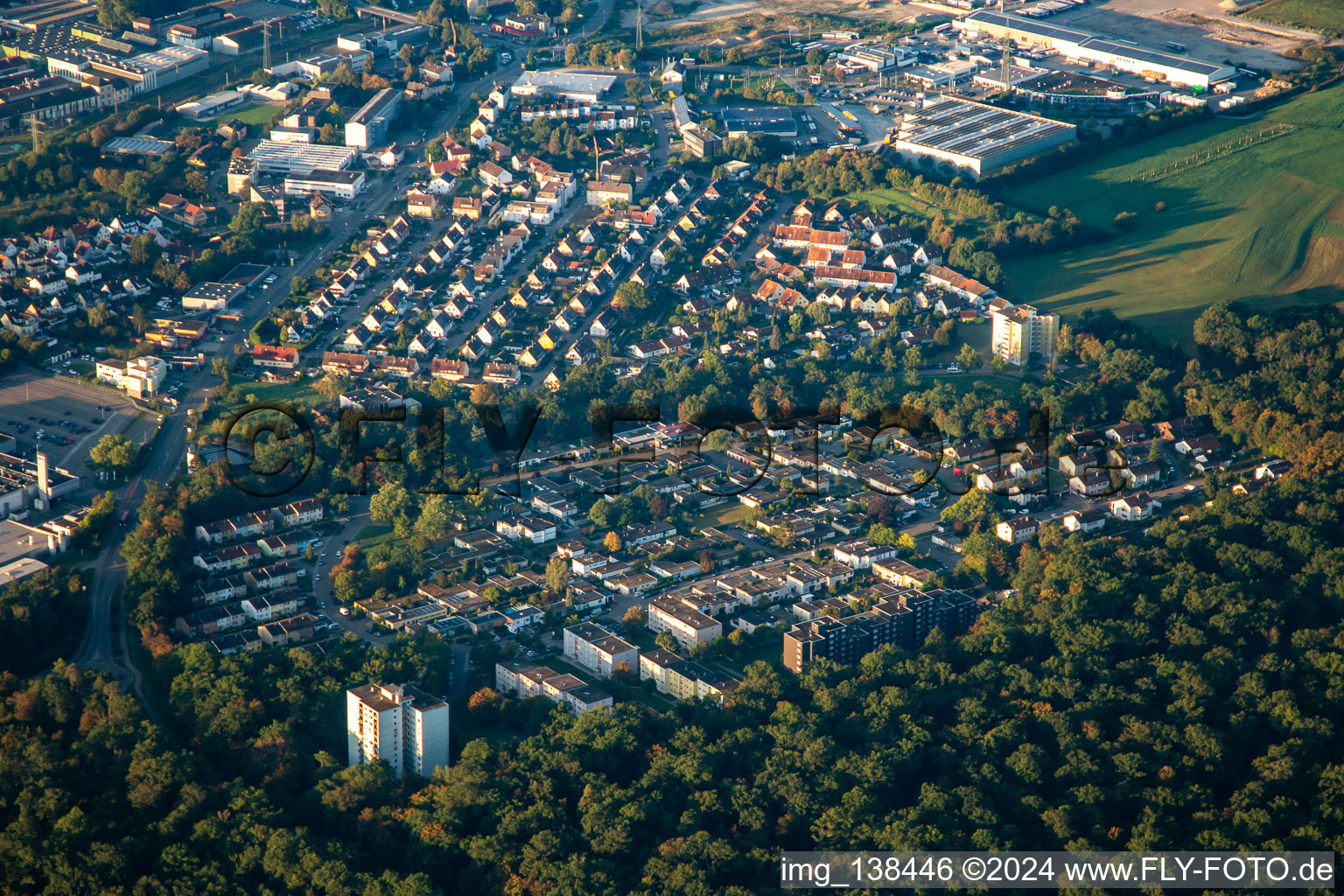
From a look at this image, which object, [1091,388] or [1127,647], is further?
[1091,388]

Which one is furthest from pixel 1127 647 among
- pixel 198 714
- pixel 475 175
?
pixel 475 175

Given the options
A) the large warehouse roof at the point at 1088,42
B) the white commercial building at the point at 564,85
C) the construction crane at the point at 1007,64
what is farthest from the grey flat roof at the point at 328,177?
the large warehouse roof at the point at 1088,42

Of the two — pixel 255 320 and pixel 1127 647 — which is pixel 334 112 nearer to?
pixel 255 320

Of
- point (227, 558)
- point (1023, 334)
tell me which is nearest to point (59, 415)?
point (227, 558)

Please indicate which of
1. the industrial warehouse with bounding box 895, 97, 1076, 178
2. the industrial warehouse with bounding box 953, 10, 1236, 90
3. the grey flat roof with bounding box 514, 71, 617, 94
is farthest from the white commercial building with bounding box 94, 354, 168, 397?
the industrial warehouse with bounding box 953, 10, 1236, 90

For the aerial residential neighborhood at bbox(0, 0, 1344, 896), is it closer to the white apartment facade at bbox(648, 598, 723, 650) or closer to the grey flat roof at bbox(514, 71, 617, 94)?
the white apartment facade at bbox(648, 598, 723, 650)

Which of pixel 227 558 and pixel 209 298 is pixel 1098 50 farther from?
pixel 227 558
